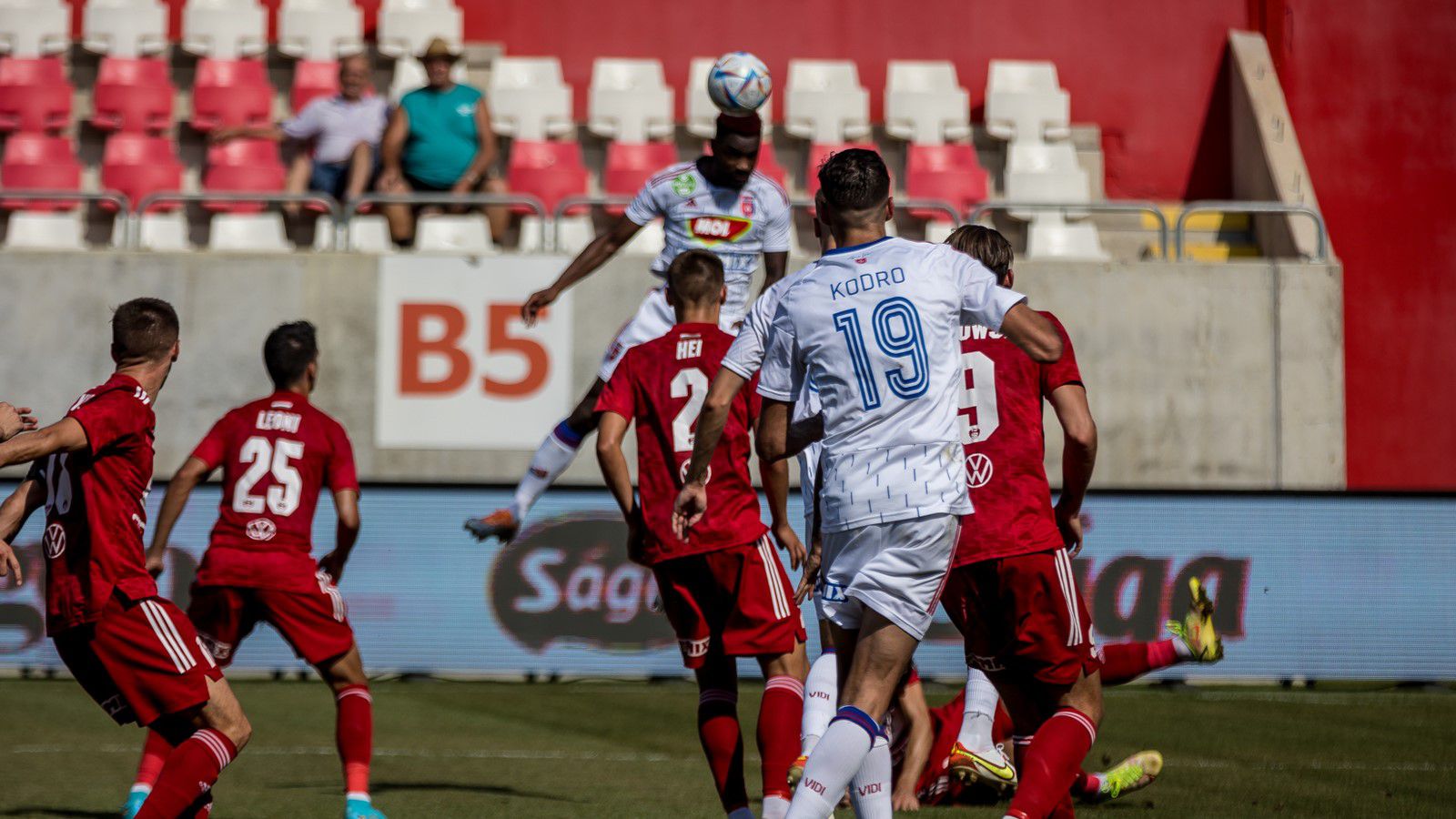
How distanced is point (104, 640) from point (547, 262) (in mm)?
9016

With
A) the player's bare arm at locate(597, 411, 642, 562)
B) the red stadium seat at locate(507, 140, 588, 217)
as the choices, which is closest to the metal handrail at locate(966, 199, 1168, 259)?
the red stadium seat at locate(507, 140, 588, 217)

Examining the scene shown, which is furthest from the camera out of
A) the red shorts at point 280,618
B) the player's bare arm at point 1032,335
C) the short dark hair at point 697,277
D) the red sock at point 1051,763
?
the red shorts at point 280,618

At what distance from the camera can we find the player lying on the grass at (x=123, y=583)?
515 cm

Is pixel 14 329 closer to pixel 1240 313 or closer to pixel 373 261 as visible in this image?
pixel 373 261

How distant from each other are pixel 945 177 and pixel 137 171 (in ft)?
24.4

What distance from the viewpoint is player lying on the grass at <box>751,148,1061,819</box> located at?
15.1 feet

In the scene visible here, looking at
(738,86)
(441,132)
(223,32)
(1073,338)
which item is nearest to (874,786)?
(738,86)

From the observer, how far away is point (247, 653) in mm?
11984

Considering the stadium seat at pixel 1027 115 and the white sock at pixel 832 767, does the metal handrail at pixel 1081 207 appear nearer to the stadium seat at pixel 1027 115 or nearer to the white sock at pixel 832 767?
the stadium seat at pixel 1027 115

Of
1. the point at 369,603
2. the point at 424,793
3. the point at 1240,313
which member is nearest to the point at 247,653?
the point at 369,603

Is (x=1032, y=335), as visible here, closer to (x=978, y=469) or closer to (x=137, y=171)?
(x=978, y=469)

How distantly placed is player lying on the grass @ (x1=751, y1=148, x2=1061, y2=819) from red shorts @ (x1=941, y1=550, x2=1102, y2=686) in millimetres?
561

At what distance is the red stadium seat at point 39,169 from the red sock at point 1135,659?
11.5 meters

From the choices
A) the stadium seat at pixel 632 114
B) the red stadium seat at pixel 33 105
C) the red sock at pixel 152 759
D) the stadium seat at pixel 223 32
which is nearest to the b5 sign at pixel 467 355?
the stadium seat at pixel 632 114
